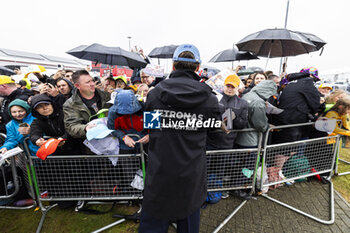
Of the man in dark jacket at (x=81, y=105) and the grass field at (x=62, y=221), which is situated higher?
the man in dark jacket at (x=81, y=105)

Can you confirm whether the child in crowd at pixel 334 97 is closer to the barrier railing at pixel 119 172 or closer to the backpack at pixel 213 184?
the barrier railing at pixel 119 172

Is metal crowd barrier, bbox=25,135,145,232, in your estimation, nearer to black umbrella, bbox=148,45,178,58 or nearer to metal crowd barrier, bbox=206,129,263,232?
metal crowd barrier, bbox=206,129,263,232

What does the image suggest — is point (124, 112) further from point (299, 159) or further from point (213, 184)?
point (299, 159)

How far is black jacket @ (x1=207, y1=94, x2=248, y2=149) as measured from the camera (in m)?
2.68

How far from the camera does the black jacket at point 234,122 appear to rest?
2.68 metres

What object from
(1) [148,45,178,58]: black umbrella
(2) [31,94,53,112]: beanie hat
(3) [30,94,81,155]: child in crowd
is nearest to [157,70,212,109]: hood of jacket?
(3) [30,94,81,155]: child in crowd

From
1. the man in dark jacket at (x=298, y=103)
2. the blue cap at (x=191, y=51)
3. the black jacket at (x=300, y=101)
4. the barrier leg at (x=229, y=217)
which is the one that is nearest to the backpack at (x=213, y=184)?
the barrier leg at (x=229, y=217)

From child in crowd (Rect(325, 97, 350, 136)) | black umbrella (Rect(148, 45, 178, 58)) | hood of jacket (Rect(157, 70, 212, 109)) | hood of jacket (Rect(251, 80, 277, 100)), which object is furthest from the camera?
black umbrella (Rect(148, 45, 178, 58))

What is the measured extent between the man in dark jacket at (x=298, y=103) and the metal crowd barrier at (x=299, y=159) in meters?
0.14

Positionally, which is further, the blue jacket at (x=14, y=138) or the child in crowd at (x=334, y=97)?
the child in crowd at (x=334, y=97)

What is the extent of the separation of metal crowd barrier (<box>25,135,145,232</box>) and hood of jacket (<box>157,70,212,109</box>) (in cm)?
130

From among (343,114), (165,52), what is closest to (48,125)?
(343,114)

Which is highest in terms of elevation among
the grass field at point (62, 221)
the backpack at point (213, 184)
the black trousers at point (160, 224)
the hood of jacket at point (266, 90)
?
the hood of jacket at point (266, 90)

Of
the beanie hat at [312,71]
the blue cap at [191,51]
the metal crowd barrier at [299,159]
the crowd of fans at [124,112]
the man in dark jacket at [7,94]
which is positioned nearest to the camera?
the blue cap at [191,51]
